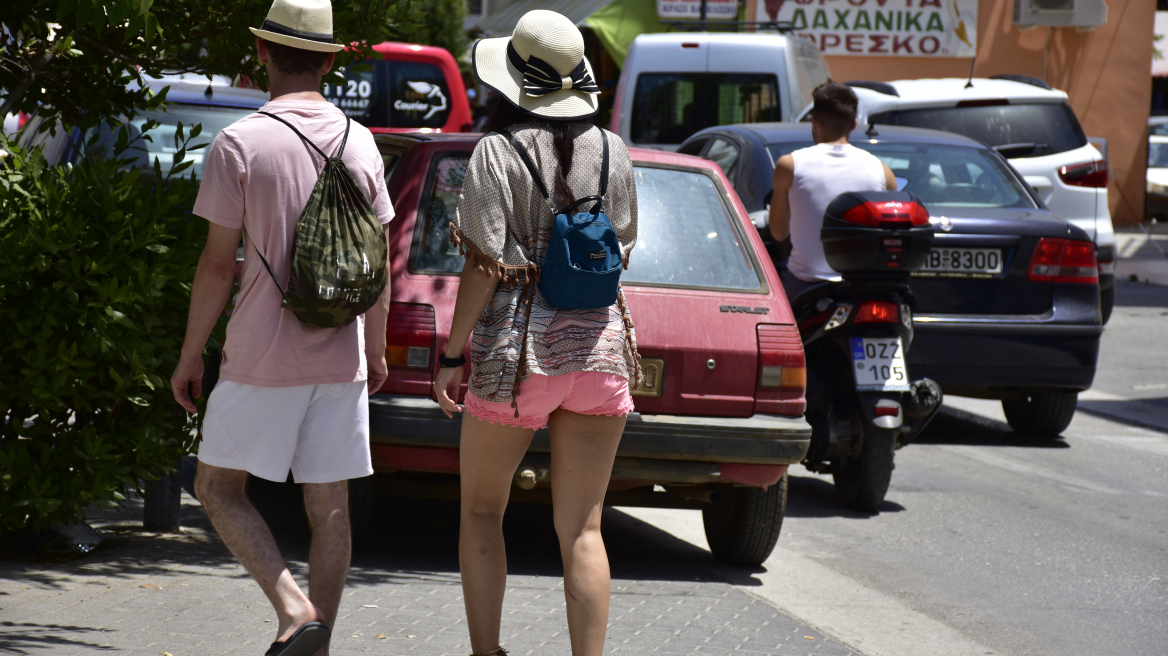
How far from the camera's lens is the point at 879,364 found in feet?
21.5

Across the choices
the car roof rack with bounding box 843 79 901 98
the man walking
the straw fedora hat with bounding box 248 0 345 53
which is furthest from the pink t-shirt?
the car roof rack with bounding box 843 79 901 98

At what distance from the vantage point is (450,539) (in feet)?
19.3

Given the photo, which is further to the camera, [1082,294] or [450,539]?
[1082,294]

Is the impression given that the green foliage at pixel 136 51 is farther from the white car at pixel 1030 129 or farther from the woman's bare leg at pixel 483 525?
the white car at pixel 1030 129

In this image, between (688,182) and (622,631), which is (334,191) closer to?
(622,631)

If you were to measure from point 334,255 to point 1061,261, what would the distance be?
5298 millimetres

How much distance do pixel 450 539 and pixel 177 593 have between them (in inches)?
55.2

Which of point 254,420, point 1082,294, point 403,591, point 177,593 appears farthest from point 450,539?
point 1082,294

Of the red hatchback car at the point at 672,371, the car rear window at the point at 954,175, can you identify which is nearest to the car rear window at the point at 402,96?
the car rear window at the point at 954,175

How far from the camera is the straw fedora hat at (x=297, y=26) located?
363 centimetres

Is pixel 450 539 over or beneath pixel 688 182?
beneath

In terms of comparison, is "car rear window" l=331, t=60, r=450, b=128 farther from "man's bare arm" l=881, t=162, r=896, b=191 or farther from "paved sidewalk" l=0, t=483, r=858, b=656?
"paved sidewalk" l=0, t=483, r=858, b=656

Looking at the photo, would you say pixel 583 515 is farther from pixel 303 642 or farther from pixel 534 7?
pixel 534 7

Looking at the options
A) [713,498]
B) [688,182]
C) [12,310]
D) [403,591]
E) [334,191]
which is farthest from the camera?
[688,182]
